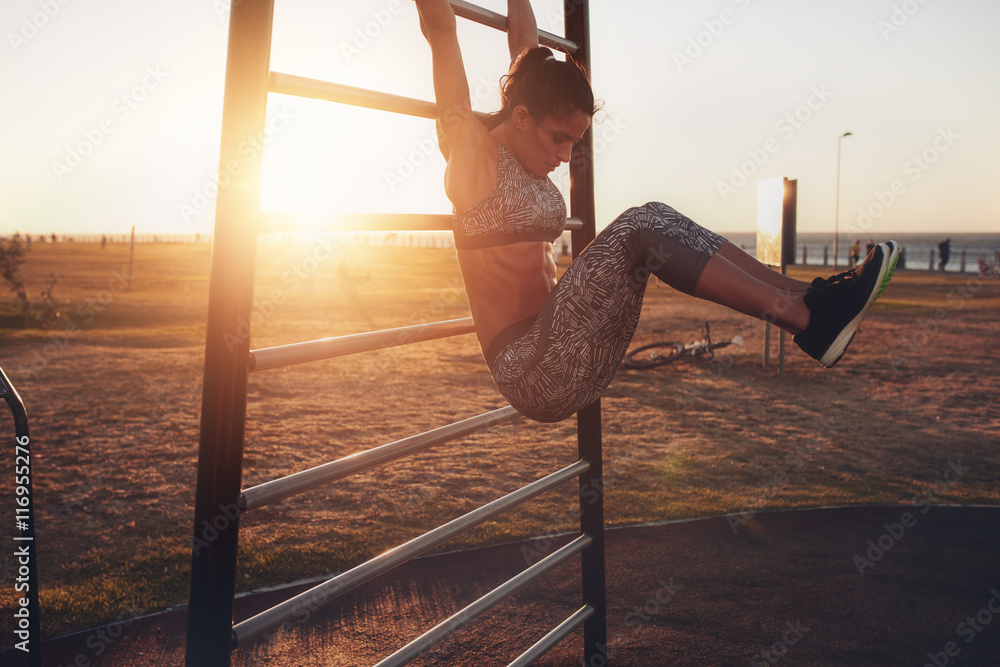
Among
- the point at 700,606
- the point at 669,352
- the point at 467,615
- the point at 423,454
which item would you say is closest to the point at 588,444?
the point at 467,615

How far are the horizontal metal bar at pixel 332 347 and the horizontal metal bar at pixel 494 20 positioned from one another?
2.63 feet

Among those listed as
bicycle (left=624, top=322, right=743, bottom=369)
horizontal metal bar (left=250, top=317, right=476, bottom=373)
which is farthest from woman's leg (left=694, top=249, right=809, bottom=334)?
bicycle (left=624, top=322, right=743, bottom=369)

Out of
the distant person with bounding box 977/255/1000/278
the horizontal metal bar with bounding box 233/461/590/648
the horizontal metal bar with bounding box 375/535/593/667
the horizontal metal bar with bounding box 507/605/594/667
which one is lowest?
the horizontal metal bar with bounding box 507/605/594/667

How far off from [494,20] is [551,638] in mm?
1772

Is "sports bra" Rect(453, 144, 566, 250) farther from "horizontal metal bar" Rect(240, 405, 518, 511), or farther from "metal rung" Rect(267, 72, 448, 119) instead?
"horizontal metal bar" Rect(240, 405, 518, 511)

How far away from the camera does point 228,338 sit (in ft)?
4.00

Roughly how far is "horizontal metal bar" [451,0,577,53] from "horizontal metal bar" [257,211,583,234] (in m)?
0.53

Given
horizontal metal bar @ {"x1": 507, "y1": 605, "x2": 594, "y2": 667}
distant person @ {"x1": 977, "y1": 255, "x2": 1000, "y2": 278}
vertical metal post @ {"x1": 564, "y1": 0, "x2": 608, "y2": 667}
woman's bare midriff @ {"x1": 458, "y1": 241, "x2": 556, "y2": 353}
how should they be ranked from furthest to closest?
1. distant person @ {"x1": 977, "y1": 255, "x2": 1000, "y2": 278}
2. vertical metal post @ {"x1": 564, "y1": 0, "x2": 608, "y2": 667}
3. horizontal metal bar @ {"x1": 507, "y1": 605, "x2": 594, "y2": 667}
4. woman's bare midriff @ {"x1": 458, "y1": 241, "x2": 556, "y2": 353}

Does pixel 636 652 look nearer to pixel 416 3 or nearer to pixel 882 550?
pixel 882 550

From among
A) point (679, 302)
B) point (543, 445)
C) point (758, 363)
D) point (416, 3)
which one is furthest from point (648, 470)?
point (679, 302)

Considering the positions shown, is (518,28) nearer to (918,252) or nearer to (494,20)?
(494,20)

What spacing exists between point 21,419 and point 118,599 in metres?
1.34

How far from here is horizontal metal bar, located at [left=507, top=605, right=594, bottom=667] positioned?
6.23 feet

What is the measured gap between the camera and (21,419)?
5.32 feet
